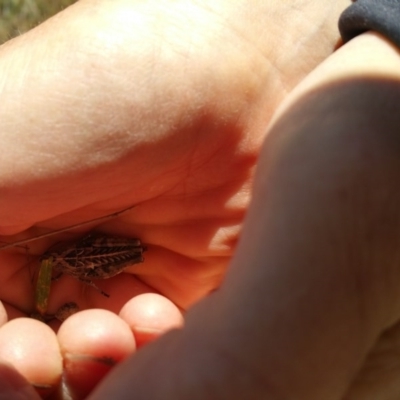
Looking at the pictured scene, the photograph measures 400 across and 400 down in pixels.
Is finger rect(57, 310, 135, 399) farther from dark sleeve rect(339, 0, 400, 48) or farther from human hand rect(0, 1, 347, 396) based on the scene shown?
dark sleeve rect(339, 0, 400, 48)

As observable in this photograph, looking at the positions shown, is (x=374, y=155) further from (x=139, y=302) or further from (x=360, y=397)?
(x=139, y=302)

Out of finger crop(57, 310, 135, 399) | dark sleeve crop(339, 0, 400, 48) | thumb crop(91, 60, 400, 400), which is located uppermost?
dark sleeve crop(339, 0, 400, 48)

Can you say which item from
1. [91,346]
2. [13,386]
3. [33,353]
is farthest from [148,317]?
[13,386]

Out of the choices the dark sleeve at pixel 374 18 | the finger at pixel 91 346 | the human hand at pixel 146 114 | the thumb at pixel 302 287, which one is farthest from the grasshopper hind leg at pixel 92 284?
the dark sleeve at pixel 374 18

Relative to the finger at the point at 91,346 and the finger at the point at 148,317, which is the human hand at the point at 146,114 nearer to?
the finger at the point at 91,346

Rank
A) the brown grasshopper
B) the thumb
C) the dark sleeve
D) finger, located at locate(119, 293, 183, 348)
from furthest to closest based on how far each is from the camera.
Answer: the brown grasshopper, finger, located at locate(119, 293, 183, 348), the dark sleeve, the thumb

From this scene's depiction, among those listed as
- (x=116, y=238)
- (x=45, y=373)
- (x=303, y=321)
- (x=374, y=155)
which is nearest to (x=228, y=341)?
(x=303, y=321)

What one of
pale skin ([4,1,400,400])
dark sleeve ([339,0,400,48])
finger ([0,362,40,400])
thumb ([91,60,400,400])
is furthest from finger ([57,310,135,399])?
dark sleeve ([339,0,400,48])
